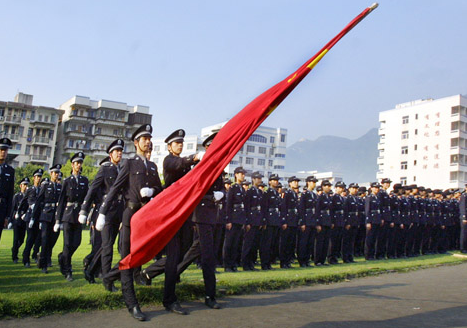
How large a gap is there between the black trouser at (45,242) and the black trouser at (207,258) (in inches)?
159

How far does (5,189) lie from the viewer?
765 centimetres

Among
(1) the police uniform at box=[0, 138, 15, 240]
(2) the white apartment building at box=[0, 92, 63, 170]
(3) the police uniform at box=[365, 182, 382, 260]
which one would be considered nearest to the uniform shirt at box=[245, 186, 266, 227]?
(3) the police uniform at box=[365, 182, 382, 260]

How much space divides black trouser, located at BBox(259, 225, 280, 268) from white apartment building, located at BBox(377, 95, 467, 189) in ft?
213

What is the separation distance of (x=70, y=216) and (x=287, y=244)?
5805 millimetres

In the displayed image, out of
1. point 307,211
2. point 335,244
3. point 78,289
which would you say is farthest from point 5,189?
point 335,244

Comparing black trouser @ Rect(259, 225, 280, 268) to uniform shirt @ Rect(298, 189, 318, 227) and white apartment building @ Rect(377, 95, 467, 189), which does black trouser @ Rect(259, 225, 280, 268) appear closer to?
Answer: uniform shirt @ Rect(298, 189, 318, 227)

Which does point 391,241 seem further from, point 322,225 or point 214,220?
point 214,220

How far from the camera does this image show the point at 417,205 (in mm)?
16078

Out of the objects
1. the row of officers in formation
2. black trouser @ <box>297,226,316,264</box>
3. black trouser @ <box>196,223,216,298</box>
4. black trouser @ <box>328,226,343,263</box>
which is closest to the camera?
black trouser @ <box>196,223,216,298</box>

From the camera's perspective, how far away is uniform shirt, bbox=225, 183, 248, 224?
10.7 metres

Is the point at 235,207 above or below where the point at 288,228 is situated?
above

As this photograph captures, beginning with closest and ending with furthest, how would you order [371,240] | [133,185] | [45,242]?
1. [133,185]
2. [45,242]
3. [371,240]

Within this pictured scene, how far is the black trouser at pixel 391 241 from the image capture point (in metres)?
14.8

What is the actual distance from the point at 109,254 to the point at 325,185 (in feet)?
25.0
